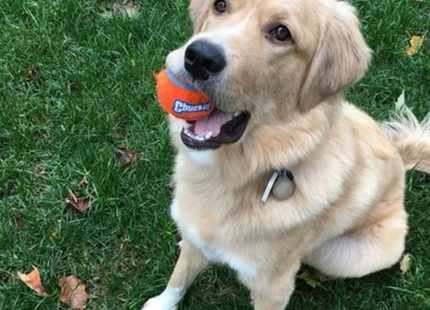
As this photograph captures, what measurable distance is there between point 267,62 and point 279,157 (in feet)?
1.31

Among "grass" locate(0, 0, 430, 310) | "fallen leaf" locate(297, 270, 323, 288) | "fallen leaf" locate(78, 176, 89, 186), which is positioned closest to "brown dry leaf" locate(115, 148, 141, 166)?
"grass" locate(0, 0, 430, 310)

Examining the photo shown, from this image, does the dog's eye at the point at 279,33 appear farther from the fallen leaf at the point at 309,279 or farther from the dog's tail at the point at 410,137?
the fallen leaf at the point at 309,279

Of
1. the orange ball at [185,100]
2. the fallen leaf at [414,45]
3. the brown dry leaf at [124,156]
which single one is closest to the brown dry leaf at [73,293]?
the brown dry leaf at [124,156]

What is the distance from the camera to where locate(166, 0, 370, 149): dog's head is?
8.56 feet

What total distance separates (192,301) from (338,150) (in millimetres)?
1217

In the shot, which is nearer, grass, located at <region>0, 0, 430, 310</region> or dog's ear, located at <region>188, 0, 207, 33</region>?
dog's ear, located at <region>188, 0, 207, 33</region>

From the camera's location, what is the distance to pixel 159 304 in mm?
3668

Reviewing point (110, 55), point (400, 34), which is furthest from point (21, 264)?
point (400, 34)

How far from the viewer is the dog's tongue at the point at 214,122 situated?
2795mm

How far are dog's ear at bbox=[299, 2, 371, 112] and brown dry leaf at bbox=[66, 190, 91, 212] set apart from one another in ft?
5.47

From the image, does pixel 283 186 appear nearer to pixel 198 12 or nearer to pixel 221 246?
pixel 221 246

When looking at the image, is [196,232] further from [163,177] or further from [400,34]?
[400,34]

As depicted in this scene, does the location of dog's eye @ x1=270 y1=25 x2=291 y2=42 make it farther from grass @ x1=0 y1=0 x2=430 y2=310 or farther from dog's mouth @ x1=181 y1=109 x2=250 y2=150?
grass @ x1=0 y1=0 x2=430 y2=310

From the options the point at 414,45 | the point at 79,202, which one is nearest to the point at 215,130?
the point at 79,202
